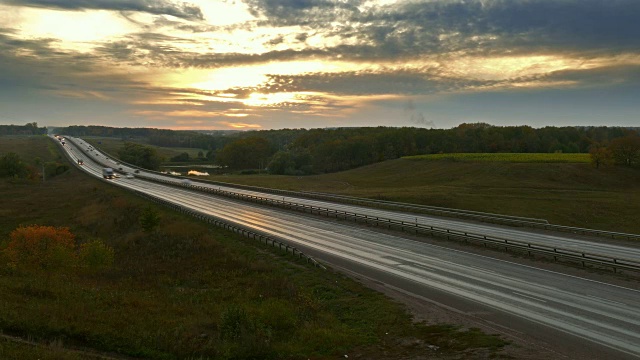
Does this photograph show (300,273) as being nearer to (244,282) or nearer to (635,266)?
(244,282)

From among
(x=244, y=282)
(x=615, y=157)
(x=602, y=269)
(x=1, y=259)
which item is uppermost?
(x=615, y=157)

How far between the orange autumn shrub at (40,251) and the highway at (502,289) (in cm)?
1975

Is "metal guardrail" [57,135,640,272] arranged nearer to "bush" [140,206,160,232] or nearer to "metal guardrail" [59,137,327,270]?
"metal guardrail" [59,137,327,270]

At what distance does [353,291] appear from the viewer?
2453cm

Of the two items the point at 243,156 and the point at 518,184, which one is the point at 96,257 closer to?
the point at 518,184

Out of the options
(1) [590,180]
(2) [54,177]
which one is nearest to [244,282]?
(1) [590,180]

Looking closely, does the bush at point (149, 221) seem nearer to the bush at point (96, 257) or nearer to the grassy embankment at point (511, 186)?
the bush at point (96, 257)

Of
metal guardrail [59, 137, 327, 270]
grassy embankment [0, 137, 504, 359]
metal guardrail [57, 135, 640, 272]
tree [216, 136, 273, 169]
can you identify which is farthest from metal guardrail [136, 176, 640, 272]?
tree [216, 136, 273, 169]

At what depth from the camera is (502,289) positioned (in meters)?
24.0

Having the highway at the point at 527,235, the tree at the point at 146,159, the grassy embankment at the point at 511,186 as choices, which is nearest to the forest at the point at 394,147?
the grassy embankment at the point at 511,186

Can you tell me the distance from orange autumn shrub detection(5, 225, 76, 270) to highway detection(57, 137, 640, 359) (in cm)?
1975

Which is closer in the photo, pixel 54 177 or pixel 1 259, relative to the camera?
pixel 1 259

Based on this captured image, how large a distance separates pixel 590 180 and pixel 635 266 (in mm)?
73995

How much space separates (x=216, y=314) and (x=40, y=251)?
31920 millimetres
